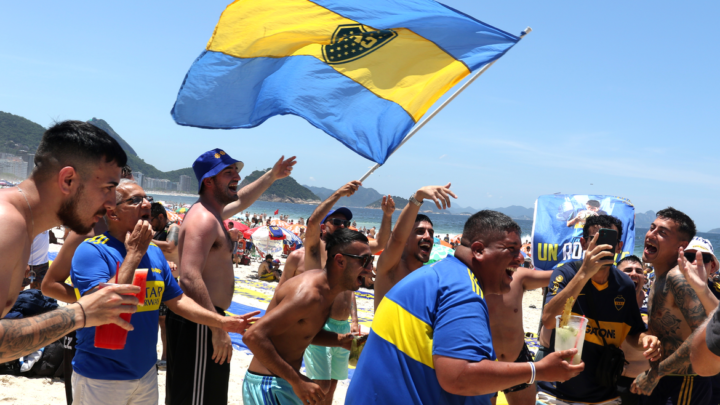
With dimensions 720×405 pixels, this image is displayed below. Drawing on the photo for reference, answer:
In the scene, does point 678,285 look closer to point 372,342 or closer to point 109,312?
point 372,342

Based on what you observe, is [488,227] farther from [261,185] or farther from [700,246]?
[261,185]

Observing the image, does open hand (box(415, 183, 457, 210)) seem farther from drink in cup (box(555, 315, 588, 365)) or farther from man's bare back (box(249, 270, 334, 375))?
drink in cup (box(555, 315, 588, 365))

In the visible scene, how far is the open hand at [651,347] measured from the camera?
144 inches

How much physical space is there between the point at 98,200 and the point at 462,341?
165cm

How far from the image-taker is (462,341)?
2039 mm

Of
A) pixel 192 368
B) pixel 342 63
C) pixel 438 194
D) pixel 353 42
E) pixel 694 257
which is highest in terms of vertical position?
pixel 353 42

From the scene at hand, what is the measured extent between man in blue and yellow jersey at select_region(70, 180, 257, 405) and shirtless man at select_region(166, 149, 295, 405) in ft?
0.81

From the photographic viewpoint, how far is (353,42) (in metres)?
4.57

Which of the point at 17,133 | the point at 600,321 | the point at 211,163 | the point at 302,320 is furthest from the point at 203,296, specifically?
the point at 17,133

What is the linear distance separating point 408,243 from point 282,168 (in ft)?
4.82

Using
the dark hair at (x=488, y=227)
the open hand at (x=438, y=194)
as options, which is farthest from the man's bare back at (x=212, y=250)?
the dark hair at (x=488, y=227)

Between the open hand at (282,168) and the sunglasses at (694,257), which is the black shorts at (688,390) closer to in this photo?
the sunglasses at (694,257)

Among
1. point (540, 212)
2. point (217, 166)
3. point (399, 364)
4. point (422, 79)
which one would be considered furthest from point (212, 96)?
point (540, 212)

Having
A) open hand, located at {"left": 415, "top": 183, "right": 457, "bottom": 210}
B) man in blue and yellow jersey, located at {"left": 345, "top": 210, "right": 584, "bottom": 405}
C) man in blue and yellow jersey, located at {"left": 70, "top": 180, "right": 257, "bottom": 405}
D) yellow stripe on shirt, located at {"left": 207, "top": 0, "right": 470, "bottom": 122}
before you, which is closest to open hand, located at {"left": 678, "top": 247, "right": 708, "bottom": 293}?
open hand, located at {"left": 415, "top": 183, "right": 457, "bottom": 210}
